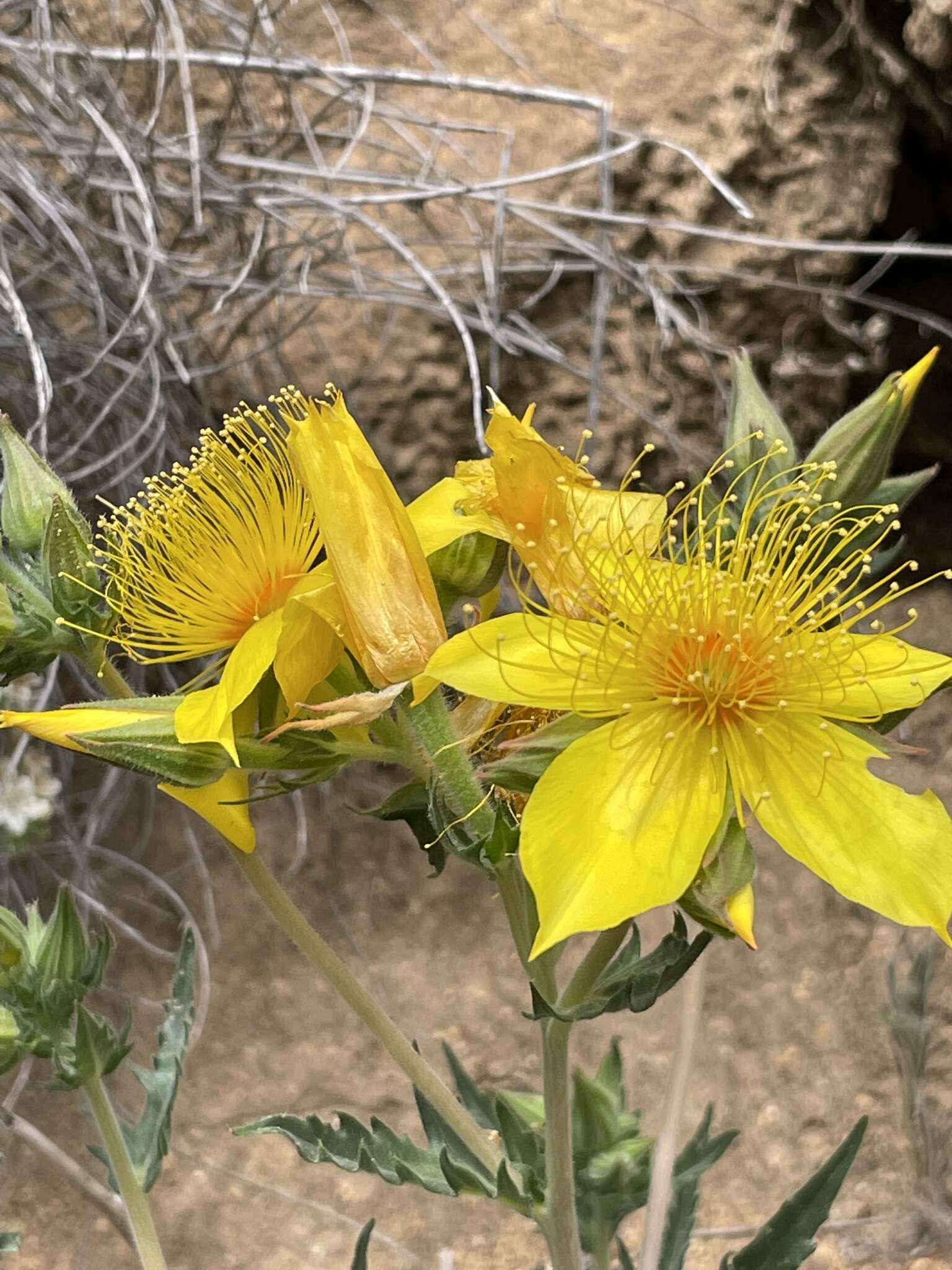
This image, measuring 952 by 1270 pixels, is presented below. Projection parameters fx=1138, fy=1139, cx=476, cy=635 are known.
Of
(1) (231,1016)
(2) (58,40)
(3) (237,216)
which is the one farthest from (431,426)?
(1) (231,1016)

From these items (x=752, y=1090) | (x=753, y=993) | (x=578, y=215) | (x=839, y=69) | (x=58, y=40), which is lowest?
(x=752, y=1090)

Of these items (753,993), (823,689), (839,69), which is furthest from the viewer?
(753,993)

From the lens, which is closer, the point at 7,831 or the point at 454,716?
the point at 454,716

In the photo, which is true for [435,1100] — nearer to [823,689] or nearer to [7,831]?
[823,689]

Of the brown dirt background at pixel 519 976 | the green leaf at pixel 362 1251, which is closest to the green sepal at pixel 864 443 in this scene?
the green leaf at pixel 362 1251

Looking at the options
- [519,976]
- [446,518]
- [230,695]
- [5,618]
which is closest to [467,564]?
[446,518]

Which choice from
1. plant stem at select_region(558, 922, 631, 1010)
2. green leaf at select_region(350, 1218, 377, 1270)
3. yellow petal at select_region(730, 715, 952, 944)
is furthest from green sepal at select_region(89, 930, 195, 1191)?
yellow petal at select_region(730, 715, 952, 944)

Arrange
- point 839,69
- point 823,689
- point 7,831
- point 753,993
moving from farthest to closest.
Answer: point 753,993 < point 839,69 < point 7,831 < point 823,689

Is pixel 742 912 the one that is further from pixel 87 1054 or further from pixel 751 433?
pixel 87 1054

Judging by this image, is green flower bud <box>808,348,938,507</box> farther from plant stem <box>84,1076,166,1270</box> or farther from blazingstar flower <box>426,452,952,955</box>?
plant stem <box>84,1076,166,1270</box>
